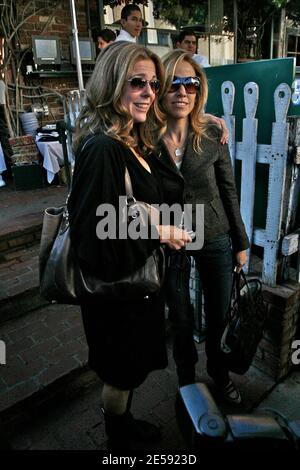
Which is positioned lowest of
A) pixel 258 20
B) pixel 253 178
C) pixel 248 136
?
pixel 253 178

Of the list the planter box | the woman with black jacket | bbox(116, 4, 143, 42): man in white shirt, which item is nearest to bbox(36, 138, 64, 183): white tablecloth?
the planter box

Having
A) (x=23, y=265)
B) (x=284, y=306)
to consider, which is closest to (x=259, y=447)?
(x=284, y=306)

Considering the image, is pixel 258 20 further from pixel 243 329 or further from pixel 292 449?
pixel 292 449

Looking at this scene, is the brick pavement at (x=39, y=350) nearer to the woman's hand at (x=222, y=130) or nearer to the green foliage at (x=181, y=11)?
the woman's hand at (x=222, y=130)

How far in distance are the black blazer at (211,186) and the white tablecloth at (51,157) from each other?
3.95 metres

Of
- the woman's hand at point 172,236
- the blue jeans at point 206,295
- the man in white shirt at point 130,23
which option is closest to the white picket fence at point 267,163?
the blue jeans at point 206,295

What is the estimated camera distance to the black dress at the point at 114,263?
125 centimetres

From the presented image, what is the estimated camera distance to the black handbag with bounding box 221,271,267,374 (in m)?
1.98

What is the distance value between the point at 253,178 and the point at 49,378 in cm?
184

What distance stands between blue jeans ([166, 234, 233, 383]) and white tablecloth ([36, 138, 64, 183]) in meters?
3.93

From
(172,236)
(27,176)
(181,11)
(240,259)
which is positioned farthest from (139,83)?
(181,11)

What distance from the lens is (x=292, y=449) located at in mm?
867

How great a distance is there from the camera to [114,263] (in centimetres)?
131

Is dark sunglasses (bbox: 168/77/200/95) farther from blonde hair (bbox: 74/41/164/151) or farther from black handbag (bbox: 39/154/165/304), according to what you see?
black handbag (bbox: 39/154/165/304)
